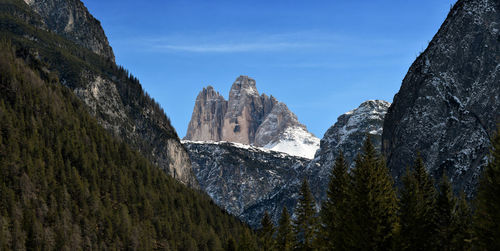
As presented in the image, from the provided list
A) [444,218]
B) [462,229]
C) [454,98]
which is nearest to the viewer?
[462,229]

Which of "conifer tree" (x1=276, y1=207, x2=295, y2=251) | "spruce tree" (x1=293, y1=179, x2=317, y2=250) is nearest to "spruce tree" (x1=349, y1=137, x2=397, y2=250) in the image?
"spruce tree" (x1=293, y1=179, x2=317, y2=250)

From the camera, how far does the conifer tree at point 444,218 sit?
53.2 meters

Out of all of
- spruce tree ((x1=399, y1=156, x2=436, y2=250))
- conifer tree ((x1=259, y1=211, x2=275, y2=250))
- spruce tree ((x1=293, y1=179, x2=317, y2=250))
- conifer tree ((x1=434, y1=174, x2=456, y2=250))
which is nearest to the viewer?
→ spruce tree ((x1=399, y1=156, x2=436, y2=250))

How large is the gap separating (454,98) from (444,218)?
391ft

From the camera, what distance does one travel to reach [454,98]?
168m

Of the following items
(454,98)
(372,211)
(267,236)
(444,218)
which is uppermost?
(454,98)

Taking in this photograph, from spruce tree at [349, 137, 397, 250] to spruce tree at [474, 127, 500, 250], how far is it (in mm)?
12038

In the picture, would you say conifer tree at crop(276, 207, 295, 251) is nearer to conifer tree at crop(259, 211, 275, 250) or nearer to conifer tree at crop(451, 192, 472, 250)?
conifer tree at crop(259, 211, 275, 250)

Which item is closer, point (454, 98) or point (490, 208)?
point (490, 208)

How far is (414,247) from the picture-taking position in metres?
52.2

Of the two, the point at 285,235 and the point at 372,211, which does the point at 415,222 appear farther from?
the point at 285,235

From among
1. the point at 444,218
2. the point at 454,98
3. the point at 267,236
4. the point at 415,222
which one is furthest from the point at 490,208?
the point at 454,98

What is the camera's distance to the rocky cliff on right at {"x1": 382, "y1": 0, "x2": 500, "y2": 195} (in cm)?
15525

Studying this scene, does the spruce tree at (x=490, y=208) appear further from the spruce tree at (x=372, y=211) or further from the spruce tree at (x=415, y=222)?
the spruce tree at (x=372, y=211)
